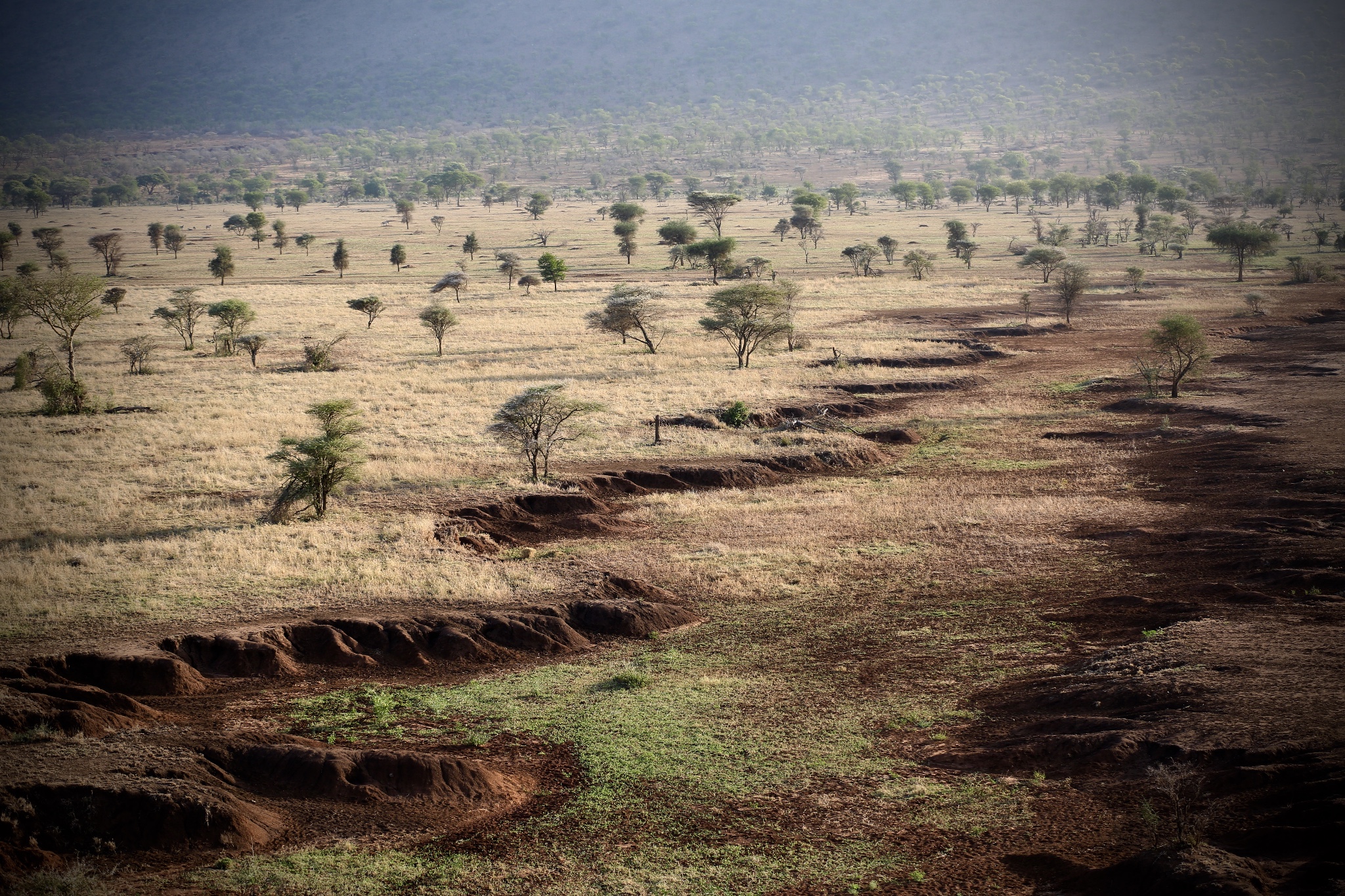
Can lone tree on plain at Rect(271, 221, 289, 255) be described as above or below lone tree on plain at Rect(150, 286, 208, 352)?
above

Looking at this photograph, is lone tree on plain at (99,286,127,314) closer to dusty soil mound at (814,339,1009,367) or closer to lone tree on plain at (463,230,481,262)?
lone tree on plain at (463,230,481,262)

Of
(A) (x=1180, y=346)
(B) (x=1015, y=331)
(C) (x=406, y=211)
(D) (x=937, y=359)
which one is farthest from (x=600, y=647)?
(C) (x=406, y=211)

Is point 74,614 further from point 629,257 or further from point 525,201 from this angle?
point 525,201

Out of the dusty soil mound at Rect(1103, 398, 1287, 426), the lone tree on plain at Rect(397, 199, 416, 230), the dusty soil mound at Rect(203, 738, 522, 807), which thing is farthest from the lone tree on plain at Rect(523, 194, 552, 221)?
the dusty soil mound at Rect(203, 738, 522, 807)

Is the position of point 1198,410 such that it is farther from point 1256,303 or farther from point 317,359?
point 317,359

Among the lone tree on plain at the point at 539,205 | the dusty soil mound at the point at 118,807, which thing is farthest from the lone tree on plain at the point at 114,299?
the lone tree on plain at the point at 539,205

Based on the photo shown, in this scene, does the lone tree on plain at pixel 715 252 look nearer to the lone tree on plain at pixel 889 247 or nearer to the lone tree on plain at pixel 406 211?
the lone tree on plain at pixel 889 247
